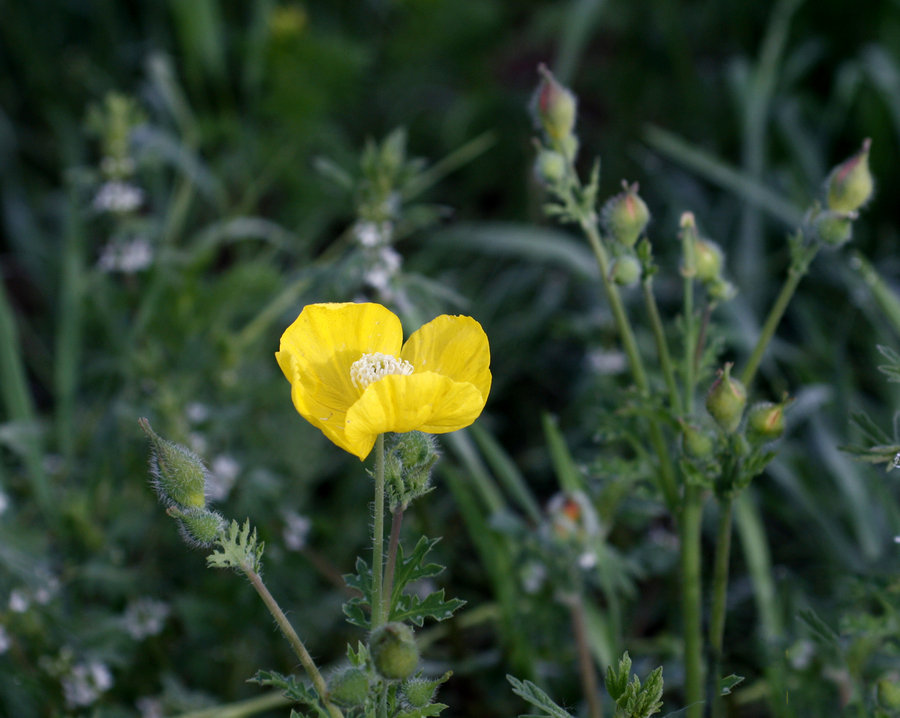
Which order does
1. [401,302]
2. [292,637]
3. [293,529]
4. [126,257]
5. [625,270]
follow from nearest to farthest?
[292,637] < [625,270] < [401,302] < [293,529] < [126,257]

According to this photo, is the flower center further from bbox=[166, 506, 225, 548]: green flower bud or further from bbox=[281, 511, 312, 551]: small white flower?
bbox=[281, 511, 312, 551]: small white flower

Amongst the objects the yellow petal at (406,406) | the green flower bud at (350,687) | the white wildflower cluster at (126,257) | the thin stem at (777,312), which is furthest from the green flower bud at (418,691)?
the white wildflower cluster at (126,257)

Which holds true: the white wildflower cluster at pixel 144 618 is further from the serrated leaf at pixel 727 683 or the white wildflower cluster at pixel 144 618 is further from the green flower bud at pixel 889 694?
the green flower bud at pixel 889 694

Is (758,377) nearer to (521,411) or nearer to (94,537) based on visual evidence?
(521,411)

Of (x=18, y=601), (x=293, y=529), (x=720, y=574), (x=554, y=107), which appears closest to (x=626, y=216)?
(x=554, y=107)

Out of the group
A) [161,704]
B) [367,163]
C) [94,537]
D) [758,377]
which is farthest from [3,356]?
[758,377]

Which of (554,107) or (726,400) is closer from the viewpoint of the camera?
(726,400)

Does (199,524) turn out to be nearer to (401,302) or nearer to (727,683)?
(727,683)
